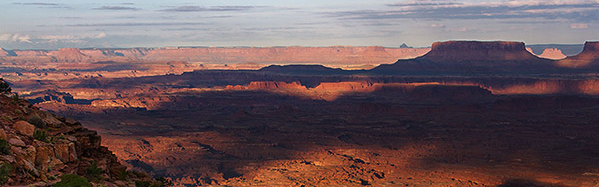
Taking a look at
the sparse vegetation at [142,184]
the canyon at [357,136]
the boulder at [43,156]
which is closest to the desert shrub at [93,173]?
the boulder at [43,156]

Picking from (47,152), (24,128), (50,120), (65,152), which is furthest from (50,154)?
(50,120)

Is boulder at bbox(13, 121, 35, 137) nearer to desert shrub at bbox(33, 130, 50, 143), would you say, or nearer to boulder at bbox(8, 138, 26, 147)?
desert shrub at bbox(33, 130, 50, 143)

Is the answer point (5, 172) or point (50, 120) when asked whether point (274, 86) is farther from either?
point (5, 172)

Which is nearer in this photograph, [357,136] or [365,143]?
[365,143]

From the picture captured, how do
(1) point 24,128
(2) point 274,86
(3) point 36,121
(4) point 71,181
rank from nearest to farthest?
(4) point 71,181 → (1) point 24,128 → (3) point 36,121 → (2) point 274,86

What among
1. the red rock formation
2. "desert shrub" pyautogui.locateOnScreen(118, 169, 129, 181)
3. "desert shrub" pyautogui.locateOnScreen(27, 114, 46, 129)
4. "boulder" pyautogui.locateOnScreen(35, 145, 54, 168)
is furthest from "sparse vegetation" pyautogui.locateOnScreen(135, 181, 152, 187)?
the red rock formation

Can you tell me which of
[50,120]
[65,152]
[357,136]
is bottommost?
[357,136]

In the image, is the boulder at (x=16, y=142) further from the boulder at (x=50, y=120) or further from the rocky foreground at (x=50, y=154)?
the boulder at (x=50, y=120)

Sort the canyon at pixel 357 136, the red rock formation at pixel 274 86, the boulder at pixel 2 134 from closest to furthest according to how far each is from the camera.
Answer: the boulder at pixel 2 134 → the canyon at pixel 357 136 → the red rock formation at pixel 274 86

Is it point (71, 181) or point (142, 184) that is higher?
point (71, 181)
